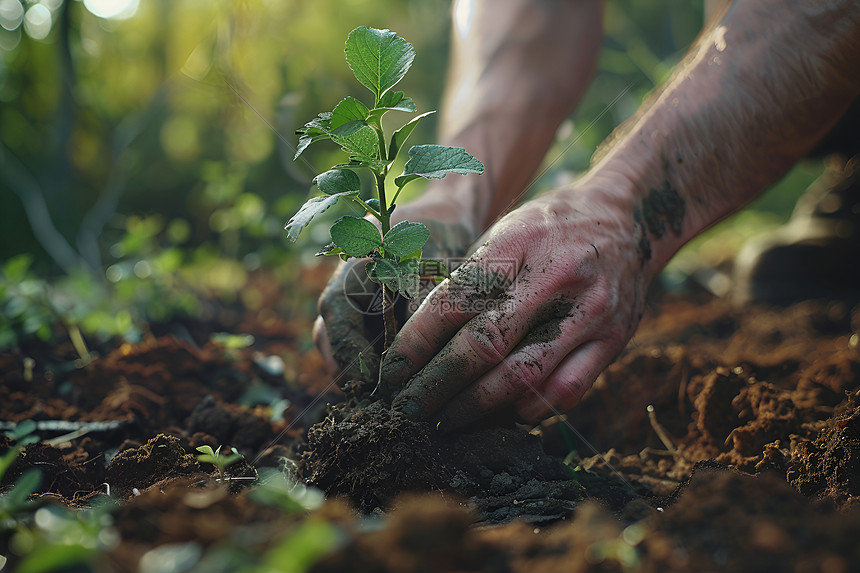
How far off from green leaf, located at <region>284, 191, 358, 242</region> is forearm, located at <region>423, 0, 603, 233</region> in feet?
3.70

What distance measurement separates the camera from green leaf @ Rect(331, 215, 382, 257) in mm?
1083

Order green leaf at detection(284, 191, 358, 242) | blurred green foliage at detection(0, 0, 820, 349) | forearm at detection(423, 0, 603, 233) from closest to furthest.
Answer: green leaf at detection(284, 191, 358, 242) < forearm at detection(423, 0, 603, 233) < blurred green foliage at detection(0, 0, 820, 349)

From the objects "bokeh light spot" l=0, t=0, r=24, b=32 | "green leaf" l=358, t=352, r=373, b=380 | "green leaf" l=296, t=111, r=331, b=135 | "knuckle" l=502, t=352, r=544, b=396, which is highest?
"bokeh light spot" l=0, t=0, r=24, b=32

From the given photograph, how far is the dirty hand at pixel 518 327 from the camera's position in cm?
123

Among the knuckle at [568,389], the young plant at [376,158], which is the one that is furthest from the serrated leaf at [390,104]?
the knuckle at [568,389]

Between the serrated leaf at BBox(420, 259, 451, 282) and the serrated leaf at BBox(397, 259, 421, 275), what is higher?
the serrated leaf at BBox(397, 259, 421, 275)

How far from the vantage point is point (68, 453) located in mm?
1385

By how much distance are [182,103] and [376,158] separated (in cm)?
426

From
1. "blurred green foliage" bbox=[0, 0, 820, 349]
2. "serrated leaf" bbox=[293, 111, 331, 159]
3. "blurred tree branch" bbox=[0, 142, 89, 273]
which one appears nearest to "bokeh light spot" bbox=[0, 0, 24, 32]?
"blurred green foliage" bbox=[0, 0, 820, 349]

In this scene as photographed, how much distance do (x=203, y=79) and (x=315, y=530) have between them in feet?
14.5

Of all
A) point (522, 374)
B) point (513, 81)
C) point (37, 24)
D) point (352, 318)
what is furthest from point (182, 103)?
point (522, 374)

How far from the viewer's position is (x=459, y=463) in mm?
1201

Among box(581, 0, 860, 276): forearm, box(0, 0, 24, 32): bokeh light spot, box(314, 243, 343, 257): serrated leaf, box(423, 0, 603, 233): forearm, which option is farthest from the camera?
box(0, 0, 24, 32): bokeh light spot

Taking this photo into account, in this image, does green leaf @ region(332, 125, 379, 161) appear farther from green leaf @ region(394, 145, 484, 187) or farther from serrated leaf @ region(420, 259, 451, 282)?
serrated leaf @ region(420, 259, 451, 282)
